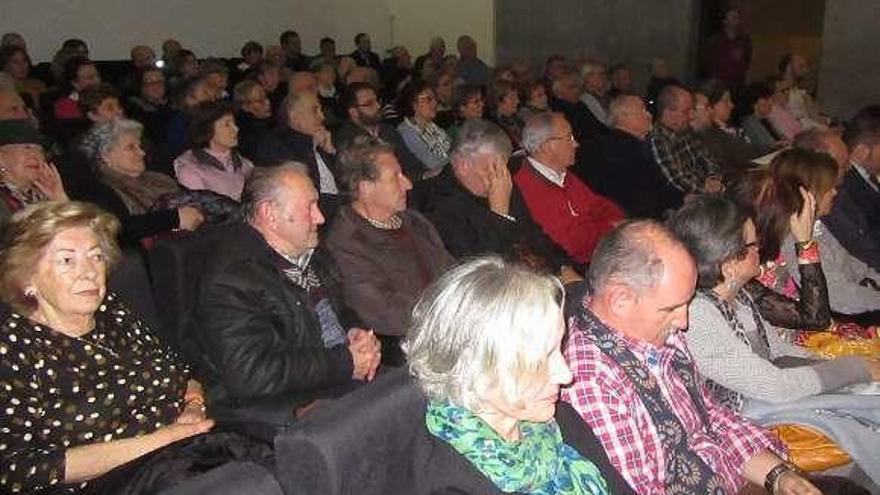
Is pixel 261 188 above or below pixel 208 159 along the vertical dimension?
above

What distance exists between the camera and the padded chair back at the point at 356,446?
4.59 feet

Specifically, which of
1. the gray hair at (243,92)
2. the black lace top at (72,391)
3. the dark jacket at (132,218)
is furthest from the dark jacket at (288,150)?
the black lace top at (72,391)

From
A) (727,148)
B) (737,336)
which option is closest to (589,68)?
(727,148)

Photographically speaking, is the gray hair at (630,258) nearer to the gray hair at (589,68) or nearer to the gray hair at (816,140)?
the gray hair at (816,140)

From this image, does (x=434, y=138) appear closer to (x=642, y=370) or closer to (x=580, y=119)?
(x=580, y=119)

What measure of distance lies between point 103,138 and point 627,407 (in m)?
3.16

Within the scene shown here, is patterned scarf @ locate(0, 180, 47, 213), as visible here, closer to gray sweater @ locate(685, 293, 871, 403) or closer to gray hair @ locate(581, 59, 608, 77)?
gray sweater @ locate(685, 293, 871, 403)

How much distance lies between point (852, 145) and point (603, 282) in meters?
3.13

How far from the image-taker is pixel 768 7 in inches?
522

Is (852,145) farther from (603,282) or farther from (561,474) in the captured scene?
(561,474)

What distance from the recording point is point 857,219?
4.13 m

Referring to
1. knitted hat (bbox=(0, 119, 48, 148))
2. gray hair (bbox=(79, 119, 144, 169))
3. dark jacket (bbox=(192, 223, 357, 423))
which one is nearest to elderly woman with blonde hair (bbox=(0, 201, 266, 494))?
dark jacket (bbox=(192, 223, 357, 423))

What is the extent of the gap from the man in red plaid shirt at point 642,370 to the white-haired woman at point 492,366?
312 millimetres

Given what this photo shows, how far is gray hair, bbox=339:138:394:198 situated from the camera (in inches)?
125
